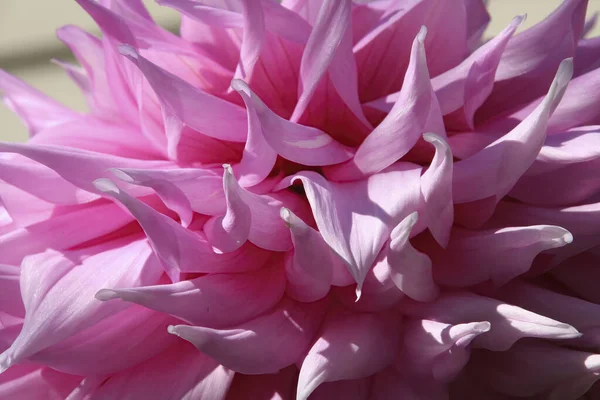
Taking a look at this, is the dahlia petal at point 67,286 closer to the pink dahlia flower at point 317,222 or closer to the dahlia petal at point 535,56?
the pink dahlia flower at point 317,222

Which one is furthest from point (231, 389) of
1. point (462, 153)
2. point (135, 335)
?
point (462, 153)

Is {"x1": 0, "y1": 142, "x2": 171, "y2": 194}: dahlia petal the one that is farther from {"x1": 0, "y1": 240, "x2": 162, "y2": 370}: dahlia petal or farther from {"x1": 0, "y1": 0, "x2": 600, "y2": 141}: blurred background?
{"x1": 0, "y1": 0, "x2": 600, "y2": 141}: blurred background

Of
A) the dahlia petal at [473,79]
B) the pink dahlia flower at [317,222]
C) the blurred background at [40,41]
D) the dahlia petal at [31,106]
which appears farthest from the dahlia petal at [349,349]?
the blurred background at [40,41]

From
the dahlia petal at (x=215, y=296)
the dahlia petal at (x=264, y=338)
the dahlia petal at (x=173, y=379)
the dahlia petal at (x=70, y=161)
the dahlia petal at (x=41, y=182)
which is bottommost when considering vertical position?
the dahlia petal at (x=173, y=379)

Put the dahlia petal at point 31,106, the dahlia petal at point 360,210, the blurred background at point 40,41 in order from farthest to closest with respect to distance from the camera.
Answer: the blurred background at point 40,41
the dahlia petal at point 31,106
the dahlia petal at point 360,210

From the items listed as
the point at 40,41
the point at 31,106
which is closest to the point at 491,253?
the point at 31,106

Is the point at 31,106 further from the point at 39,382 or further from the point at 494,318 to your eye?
the point at 494,318
